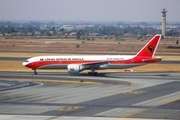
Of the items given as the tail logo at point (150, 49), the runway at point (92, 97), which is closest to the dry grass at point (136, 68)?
the tail logo at point (150, 49)

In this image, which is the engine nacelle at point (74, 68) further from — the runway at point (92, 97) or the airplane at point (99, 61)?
the runway at point (92, 97)

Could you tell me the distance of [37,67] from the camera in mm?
84438

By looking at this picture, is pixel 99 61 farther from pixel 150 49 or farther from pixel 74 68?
pixel 150 49

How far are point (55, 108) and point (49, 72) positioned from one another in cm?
4106

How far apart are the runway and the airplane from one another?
1.92 m

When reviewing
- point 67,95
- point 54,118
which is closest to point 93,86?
point 67,95

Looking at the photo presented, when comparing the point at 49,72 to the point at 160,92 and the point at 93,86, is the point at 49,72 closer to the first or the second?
the point at 93,86

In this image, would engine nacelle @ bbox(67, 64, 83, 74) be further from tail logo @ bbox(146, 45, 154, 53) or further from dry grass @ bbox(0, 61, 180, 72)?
tail logo @ bbox(146, 45, 154, 53)

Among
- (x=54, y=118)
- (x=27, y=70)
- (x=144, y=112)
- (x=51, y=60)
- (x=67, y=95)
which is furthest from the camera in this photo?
(x=27, y=70)

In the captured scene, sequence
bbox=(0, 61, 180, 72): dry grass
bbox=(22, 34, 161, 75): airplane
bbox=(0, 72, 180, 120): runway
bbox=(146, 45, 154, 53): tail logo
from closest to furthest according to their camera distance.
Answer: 1. bbox=(0, 72, 180, 120): runway
2. bbox=(22, 34, 161, 75): airplane
3. bbox=(146, 45, 154, 53): tail logo
4. bbox=(0, 61, 180, 72): dry grass

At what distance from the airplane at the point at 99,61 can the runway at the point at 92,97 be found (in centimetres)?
192

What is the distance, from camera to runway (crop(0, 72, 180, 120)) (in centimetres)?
4475

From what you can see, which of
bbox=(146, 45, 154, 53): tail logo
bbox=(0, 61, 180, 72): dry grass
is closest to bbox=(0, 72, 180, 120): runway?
bbox=(146, 45, 154, 53): tail logo

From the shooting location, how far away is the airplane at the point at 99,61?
82.1 meters
